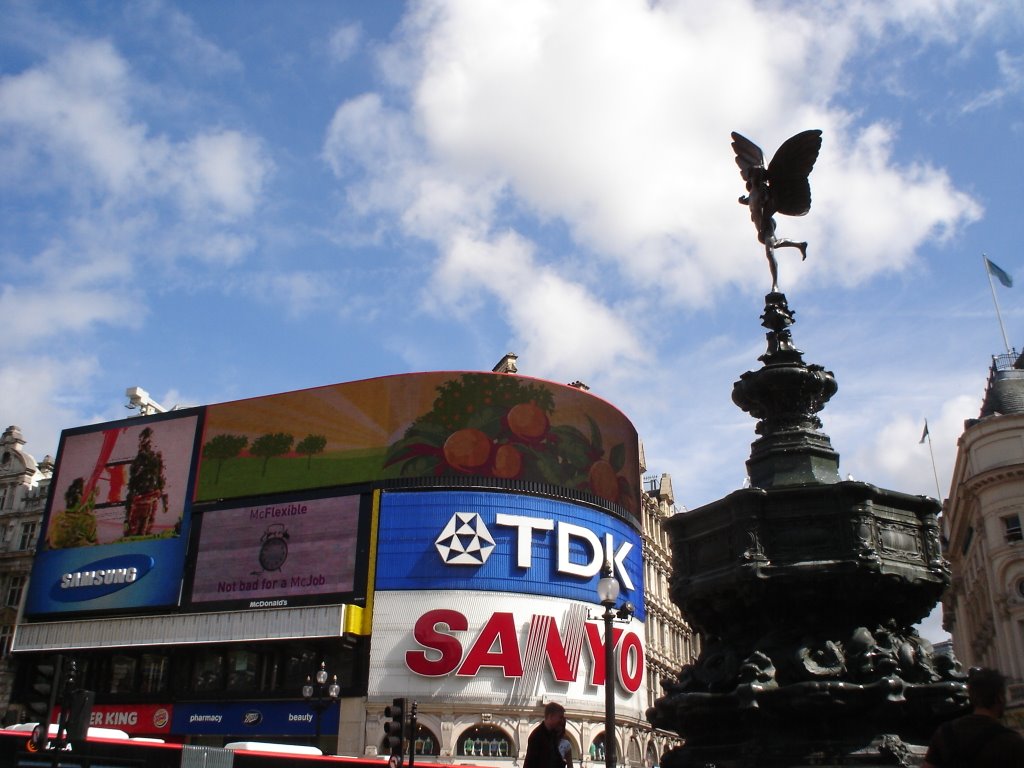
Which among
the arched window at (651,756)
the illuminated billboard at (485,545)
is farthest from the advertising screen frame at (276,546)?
the arched window at (651,756)

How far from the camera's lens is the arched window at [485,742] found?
42.3 m

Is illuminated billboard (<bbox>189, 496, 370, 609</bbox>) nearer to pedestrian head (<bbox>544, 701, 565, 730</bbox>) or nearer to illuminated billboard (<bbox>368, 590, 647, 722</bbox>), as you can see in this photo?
illuminated billboard (<bbox>368, 590, 647, 722</bbox>)

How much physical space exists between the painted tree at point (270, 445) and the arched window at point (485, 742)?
1684 cm

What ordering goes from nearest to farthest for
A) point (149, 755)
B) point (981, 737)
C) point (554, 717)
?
1. point (981, 737)
2. point (554, 717)
3. point (149, 755)

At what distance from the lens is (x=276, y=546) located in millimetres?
46750

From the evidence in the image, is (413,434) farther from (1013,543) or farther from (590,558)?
(1013,543)

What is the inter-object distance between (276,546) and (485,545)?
10.6m

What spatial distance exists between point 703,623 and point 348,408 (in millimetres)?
41345

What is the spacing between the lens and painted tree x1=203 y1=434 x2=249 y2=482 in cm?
5045

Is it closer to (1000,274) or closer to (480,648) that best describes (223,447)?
(480,648)

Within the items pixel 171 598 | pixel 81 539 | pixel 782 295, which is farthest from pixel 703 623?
pixel 81 539

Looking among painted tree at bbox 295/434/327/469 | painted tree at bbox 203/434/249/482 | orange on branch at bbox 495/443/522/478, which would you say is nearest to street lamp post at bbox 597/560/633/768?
orange on branch at bbox 495/443/522/478

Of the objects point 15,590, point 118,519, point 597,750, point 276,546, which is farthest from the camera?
point 15,590

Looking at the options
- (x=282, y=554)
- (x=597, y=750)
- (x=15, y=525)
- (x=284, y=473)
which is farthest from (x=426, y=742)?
(x=15, y=525)
